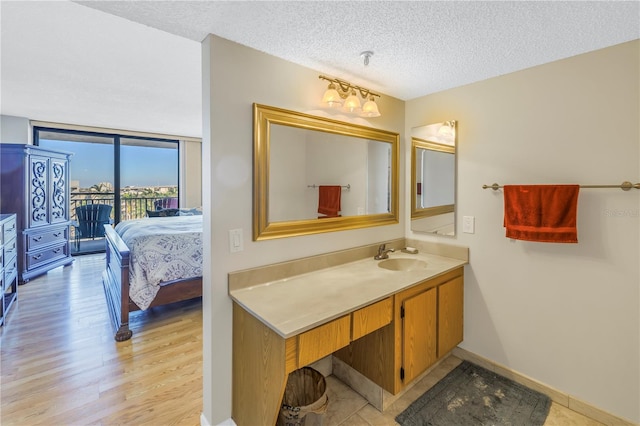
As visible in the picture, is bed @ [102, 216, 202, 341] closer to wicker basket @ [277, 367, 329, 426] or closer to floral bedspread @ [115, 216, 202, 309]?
floral bedspread @ [115, 216, 202, 309]

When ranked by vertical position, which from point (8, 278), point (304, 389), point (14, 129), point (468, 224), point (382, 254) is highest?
point (14, 129)

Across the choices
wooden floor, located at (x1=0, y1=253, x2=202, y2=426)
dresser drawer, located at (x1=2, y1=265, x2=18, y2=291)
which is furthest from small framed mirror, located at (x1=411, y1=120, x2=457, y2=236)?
dresser drawer, located at (x1=2, y1=265, x2=18, y2=291)

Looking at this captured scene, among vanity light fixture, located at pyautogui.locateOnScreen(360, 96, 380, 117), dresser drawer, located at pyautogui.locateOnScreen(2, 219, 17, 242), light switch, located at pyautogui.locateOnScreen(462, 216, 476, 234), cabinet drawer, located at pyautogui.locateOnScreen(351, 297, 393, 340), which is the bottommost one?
cabinet drawer, located at pyautogui.locateOnScreen(351, 297, 393, 340)

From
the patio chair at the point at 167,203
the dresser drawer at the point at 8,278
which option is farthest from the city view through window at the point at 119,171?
the dresser drawer at the point at 8,278

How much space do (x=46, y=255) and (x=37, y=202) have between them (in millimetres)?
775

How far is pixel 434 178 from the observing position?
8.12ft

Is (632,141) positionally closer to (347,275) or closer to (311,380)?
(347,275)

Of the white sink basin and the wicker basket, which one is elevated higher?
the white sink basin

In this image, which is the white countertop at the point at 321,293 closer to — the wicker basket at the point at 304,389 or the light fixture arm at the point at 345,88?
the wicker basket at the point at 304,389

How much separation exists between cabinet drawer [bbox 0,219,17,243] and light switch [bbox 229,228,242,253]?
2.77 meters

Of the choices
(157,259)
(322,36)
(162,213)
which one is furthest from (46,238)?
(322,36)

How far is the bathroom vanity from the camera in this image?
1324 millimetres

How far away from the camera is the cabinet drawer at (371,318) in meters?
1.49

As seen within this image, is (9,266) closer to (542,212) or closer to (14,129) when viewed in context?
(14,129)
